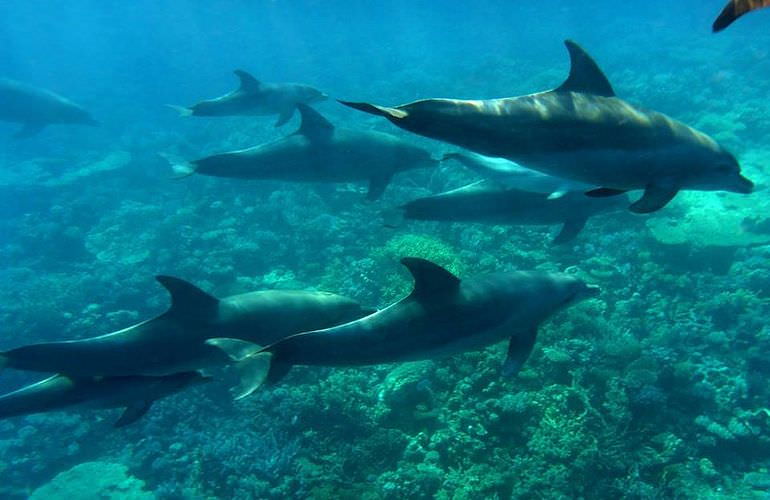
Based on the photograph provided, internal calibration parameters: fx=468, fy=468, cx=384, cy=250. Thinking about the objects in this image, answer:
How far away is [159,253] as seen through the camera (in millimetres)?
13945

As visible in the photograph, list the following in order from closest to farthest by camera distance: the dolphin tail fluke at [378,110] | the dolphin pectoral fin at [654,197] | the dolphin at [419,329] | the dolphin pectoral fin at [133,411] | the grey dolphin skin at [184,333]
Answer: the dolphin tail fluke at [378,110]
the dolphin pectoral fin at [654,197]
the dolphin at [419,329]
the grey dolphin skin at [184,333]
the dolphin pectoral fin at [133,411]

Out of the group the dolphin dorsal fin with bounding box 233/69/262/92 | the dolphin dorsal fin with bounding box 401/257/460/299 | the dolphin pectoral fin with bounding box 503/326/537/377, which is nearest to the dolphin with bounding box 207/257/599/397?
the dolphin dorsal fin with bounding box 401/257/460/299

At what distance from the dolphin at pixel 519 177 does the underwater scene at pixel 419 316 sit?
41 millimetres

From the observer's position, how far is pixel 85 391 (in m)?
5.29

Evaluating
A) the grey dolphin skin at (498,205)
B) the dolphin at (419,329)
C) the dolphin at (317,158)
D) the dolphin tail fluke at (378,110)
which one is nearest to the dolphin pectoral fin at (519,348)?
the dolphin at (419,329)

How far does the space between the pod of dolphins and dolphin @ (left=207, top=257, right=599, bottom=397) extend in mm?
11

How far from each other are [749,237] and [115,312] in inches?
587

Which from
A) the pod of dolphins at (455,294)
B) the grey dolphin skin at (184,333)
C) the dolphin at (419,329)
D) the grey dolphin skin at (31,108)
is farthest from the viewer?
the grey dolphin skin at (31,108)

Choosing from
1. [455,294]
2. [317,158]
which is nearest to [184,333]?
[455,294]

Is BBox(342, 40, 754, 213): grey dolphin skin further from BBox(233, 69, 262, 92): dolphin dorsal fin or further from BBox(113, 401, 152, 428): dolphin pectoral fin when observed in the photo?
BBox(233, 69, 262, 92): dolphin dorsal fin

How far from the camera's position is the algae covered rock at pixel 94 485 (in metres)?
7.73

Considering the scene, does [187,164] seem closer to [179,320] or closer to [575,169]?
[179,320]

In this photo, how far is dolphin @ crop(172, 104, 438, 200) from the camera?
27.0 ft

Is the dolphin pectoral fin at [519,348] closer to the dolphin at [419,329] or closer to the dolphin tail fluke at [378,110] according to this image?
the dolphin at [419,329]
